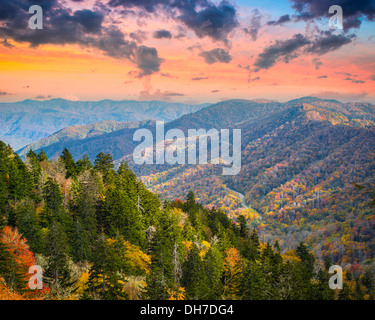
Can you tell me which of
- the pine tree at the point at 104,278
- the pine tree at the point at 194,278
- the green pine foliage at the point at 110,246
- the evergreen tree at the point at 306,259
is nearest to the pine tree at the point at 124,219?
the green pine foliage at the point at 110,246

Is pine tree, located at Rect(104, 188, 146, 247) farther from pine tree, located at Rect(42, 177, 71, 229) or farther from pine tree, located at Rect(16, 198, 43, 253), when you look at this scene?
pine tree, located at Rect(16, 198, 43, 253)

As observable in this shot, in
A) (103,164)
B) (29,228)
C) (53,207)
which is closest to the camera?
(29,228)

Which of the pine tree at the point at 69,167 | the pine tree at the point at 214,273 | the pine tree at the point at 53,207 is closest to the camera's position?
the pine tree at the point at 214,273

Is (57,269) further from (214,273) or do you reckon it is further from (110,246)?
(214,273)

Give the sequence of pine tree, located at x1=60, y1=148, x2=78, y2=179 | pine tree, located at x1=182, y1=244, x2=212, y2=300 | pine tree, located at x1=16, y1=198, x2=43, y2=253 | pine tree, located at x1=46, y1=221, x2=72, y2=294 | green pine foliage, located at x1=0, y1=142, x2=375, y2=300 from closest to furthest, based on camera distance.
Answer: green pine foliage, located at x1=0, y1=142, x2=375, y2=300 → pine tree, located at x1=46, y1=221, x2=72, y2=294 → pine tree, located at x1=182, y1=244, x2=212, y2=300 → pine tree, located at x1=16, y1=198, x2=43, y2=253 → pine tree, located at x1=60, y1=148, x2=78, y2=179

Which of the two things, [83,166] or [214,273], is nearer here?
[214,273]

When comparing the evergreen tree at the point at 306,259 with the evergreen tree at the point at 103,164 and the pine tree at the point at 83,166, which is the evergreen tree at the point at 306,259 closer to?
the evergreen tree at the point at 103,164

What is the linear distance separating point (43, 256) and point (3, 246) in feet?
23.6

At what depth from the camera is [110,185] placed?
53.5m

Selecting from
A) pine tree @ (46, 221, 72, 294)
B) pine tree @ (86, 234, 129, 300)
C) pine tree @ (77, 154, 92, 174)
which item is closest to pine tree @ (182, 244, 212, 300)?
pine tree @ (86, 234, 129, 300)

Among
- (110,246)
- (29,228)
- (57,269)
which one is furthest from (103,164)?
(57,269)

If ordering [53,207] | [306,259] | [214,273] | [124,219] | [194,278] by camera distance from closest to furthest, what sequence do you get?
[194,278] → [214,273] → [124,219] → [53,207] → [306,259]
